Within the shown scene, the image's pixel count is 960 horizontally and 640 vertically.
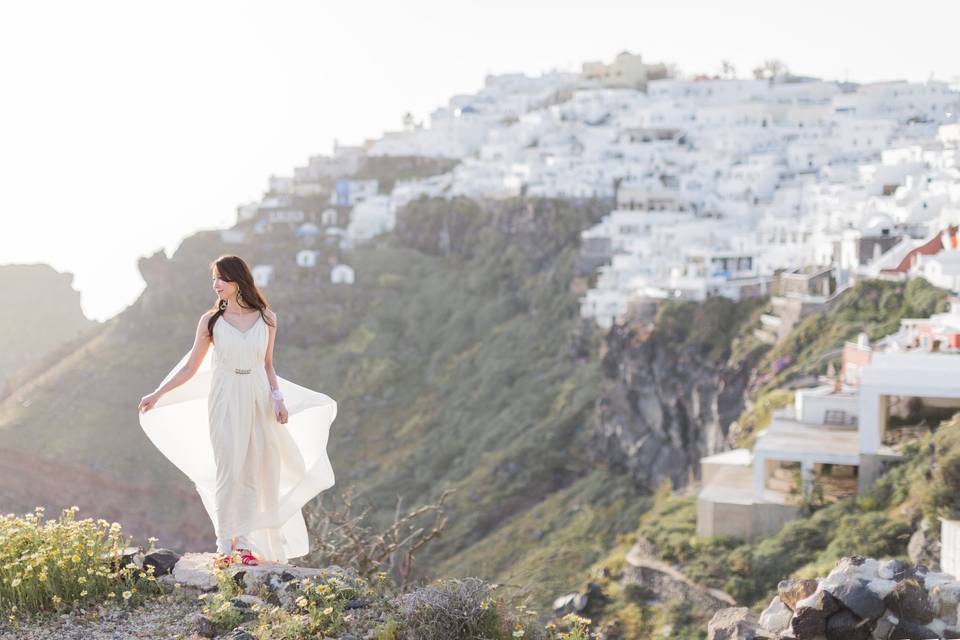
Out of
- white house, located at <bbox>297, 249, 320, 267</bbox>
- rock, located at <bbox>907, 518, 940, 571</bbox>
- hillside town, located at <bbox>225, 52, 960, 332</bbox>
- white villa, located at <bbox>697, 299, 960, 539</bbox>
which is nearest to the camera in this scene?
rock, located at <bbox>907, 518, 940, 571</bbox>

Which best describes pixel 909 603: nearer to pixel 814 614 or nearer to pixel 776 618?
pixel 814 614

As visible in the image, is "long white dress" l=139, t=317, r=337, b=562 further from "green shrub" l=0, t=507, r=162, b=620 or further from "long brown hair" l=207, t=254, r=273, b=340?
"green shrub" l=0, t=507, r=162, b=620

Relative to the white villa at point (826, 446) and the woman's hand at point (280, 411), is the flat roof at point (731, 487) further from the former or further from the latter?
the woman's hand at point (280, 411)

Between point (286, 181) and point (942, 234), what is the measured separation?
4788 centimetres

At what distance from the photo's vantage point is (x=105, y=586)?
20.1 feet

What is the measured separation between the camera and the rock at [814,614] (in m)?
5.59

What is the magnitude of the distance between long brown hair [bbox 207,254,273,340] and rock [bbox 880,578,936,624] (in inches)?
134

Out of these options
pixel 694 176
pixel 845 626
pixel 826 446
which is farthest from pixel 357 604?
pixel 694 176

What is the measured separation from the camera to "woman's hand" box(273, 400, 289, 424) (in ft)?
20.6

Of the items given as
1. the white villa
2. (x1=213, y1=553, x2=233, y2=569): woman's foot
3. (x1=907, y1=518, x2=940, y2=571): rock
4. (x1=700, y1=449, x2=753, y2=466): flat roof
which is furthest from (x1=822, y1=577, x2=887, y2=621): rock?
(x1=700, y1=449, x2=753, y2=466): flat roof

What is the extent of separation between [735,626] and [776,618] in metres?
0.20

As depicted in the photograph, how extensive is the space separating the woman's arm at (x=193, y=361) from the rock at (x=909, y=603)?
3.64 m

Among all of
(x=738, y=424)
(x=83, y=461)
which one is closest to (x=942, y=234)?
(x=738, y=424)

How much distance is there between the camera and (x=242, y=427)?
625cm
